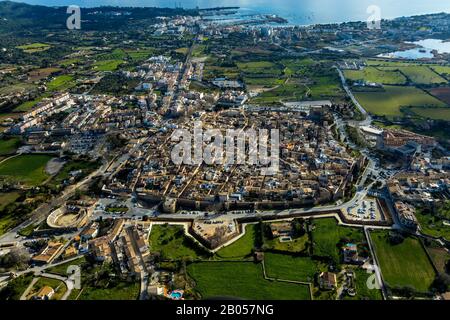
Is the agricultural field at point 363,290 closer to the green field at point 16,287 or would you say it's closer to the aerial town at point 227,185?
the aerial town at point 227,185

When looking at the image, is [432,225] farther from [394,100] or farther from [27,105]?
[27,105]

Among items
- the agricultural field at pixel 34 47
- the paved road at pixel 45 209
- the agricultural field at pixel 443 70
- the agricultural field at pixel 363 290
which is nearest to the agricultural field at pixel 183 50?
the agricultural field at pixel 34 47

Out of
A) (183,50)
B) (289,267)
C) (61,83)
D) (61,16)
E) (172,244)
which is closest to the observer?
(289,267)

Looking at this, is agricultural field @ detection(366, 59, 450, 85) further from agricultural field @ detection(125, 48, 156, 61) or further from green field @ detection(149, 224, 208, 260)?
green field @ detection(149, 224, 208, 260)

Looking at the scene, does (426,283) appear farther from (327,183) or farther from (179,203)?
(179,203)

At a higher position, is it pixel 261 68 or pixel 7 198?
pixel 261 68

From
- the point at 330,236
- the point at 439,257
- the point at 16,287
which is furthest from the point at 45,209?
the point at 439,257
